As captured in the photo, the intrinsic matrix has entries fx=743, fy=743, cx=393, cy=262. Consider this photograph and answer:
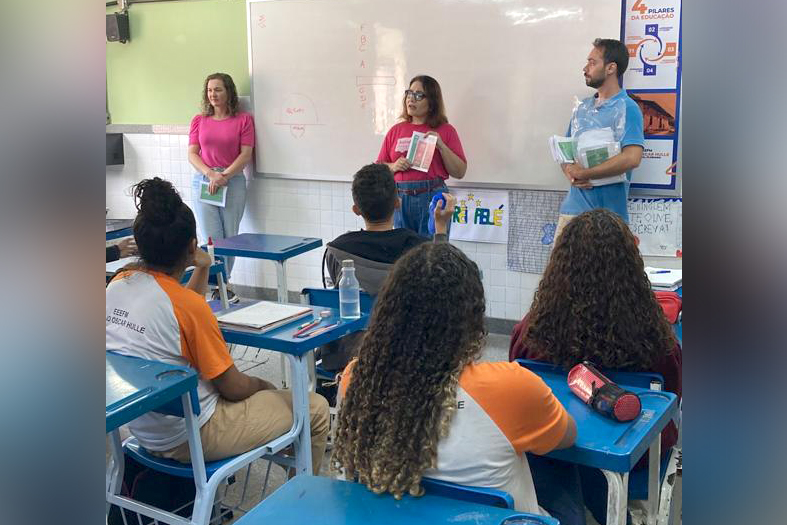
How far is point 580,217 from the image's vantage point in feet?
6.79

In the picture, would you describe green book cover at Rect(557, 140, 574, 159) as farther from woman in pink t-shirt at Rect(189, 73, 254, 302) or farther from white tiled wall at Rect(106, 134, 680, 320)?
woman in pink t-shirt at Rect(189, 73, 254, 302)

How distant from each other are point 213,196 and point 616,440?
4.42 m

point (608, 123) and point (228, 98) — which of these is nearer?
point (608, 123)

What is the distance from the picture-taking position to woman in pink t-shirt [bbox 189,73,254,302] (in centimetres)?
539

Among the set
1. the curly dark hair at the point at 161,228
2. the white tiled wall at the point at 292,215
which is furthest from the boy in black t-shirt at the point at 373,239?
the white tiled wall at the point at 292,215

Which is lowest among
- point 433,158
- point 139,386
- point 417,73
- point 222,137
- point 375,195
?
point 139,386

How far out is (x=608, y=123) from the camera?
13.2 ft

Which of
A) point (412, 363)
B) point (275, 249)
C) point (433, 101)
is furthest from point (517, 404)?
point (433, 101)

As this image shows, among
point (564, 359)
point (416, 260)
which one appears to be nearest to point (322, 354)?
point (564, 359)

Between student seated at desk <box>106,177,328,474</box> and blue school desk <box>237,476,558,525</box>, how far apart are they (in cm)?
86

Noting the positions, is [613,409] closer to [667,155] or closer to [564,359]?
[564,359]

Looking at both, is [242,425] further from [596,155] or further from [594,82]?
[594,82]

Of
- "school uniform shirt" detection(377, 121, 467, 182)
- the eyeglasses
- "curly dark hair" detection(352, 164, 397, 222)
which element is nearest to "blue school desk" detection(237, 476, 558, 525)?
"curly dark hair" detection(352, 164, 397, 222)

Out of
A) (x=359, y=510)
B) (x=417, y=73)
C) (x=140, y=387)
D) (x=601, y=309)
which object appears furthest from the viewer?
(x=417, y=73)
